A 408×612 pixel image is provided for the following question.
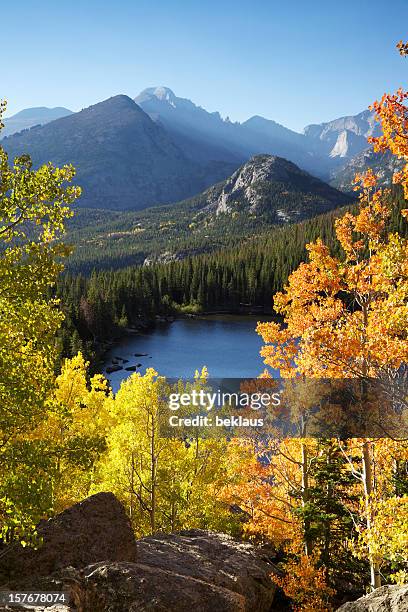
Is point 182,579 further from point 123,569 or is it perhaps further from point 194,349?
point 194,349

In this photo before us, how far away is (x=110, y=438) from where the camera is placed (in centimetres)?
2256

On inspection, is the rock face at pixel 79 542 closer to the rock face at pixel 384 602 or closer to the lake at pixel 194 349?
the rock face at pixel 384 602

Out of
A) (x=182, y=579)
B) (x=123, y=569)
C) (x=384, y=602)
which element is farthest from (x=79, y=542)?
(x=384, y=602)

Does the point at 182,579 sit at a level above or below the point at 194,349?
above

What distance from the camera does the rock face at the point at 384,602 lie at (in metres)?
8.88

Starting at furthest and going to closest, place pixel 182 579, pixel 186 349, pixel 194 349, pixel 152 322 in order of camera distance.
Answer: pixel 152 322 → pixel 186 349 → pixel 194 349 → pixel 182 579

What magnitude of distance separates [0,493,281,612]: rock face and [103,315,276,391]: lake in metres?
60.1

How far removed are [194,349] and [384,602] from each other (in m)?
A: 90.9

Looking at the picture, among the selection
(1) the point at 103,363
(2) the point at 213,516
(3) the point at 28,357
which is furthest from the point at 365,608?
(1) the point at 103,363

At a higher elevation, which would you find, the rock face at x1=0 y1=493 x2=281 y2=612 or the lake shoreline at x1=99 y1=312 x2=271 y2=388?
the rock face at x1=0 y1=493 x2=281 y2=612

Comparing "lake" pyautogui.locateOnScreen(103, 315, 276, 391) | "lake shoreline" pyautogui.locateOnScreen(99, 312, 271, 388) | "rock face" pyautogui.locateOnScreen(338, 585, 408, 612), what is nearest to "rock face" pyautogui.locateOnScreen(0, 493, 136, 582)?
"rock face" pyautogui.locateOnScreen(338, 585, 408, 612)

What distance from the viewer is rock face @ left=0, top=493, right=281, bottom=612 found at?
34.2 feet

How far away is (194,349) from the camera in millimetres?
99812

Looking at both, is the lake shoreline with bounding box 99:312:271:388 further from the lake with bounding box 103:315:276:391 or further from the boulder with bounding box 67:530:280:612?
the boulder with bounding box 67:530:280:612
